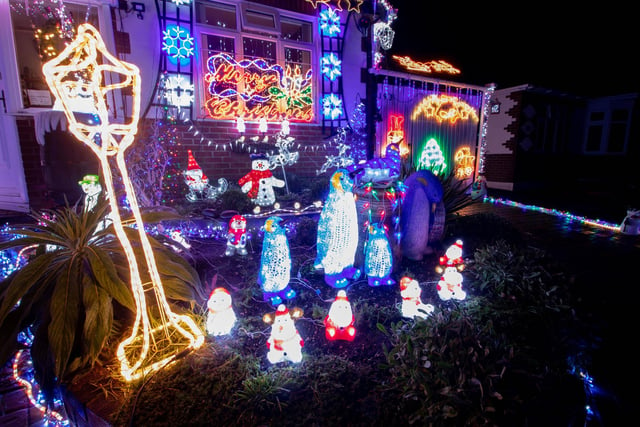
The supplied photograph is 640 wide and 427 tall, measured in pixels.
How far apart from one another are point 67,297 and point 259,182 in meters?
3.76

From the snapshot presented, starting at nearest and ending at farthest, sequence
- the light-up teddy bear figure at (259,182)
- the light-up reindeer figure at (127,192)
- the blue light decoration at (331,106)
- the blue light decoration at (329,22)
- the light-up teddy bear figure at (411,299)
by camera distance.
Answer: the light-up reindeer figure at (127,192) < the light-up teddy bear figure at (411,299) < the light-up teddy bear figure at (259,182) < the blue light decoration at (329,22) < the blue light decoration at (331,106)

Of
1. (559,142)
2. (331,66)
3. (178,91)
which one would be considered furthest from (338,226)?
(559,142)

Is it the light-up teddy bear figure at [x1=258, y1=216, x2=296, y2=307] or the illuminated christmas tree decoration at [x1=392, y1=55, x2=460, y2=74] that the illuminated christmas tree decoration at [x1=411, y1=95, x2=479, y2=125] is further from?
the light-up teddy bear figure at [x1=258, y1=216, x2=296, y2=307]

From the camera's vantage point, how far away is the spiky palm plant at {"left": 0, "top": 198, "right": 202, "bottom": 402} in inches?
81.5

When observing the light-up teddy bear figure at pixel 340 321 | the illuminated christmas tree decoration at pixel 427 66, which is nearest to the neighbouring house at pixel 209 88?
the illuminated christmas tree decoration at pixel 427 66

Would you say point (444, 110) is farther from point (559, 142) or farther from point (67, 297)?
point (67, 297)

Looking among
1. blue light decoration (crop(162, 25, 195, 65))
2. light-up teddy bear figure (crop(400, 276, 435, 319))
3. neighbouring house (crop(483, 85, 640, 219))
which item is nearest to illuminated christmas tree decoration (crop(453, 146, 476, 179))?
neighbouring house (crop(483, 85, 640, 219))

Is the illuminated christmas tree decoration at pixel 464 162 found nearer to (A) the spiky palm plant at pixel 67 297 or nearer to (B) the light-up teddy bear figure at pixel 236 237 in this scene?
(B) the light-up teddy bear figure at pixel 236 237

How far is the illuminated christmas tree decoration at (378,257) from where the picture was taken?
133 inches

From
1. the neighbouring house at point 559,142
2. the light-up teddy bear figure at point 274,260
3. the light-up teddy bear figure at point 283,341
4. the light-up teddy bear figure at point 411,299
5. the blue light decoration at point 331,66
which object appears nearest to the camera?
the light-up teddy bear figure at point 283,341

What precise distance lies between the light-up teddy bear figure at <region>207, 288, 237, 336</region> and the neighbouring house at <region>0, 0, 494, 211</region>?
310 cm

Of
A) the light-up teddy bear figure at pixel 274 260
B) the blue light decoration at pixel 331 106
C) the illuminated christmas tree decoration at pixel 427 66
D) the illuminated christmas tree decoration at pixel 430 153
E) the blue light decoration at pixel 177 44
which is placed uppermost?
the illuminated christmas tree decoration at pixel 427 66

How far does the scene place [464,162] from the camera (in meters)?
11.1

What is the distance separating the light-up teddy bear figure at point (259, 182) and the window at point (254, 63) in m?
1.79
